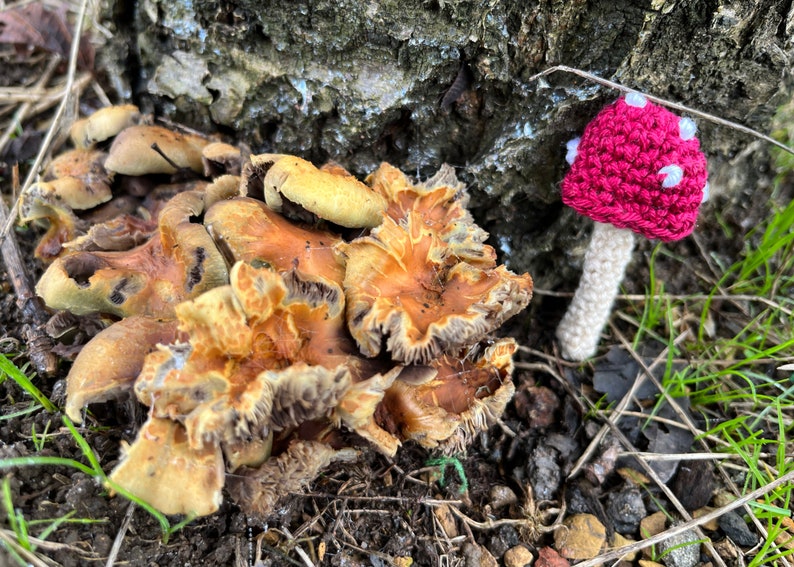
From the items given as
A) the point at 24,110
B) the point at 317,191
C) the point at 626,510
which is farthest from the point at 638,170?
the point at 24,110

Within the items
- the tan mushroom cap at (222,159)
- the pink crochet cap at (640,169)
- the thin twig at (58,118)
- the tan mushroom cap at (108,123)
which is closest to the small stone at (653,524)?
the pink crochet cap at (640,169)

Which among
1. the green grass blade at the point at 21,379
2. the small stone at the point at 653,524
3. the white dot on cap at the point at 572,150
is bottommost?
the small stone at the point at 653,524

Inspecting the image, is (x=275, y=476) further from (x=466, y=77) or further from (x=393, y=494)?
(x=466, y=77)

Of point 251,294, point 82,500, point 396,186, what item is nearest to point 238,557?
point 82,500

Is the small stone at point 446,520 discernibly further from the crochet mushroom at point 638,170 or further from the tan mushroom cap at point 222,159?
the tan mushroom cap at point 222,159

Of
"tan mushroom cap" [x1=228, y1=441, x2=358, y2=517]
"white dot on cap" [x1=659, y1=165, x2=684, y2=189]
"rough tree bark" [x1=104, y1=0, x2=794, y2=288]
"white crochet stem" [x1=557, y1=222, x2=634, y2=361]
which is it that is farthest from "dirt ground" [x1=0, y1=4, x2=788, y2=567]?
"white dot on cap" [x1=659, y1=165, x2=684, y2=189]
